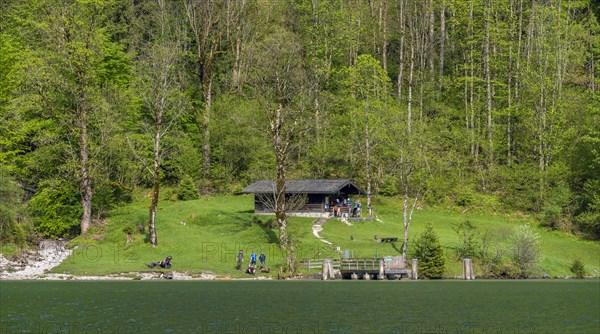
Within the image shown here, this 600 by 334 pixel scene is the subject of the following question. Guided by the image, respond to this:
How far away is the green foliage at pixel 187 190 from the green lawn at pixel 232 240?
3661 millimetres

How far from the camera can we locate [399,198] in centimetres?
8800

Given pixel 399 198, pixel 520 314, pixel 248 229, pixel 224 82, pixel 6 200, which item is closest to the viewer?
pixel 520 314

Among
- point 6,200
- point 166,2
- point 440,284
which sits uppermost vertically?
point 166,2

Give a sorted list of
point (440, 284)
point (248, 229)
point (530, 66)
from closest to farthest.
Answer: point (440, 284) < point (248, 229) < point (530, 66)

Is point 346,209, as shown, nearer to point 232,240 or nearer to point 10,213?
point 232,240

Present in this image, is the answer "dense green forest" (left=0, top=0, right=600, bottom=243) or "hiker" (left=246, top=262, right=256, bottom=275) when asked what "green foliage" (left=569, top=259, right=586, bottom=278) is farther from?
"hiker" (left=246, top=262, right=256, bottom=275)

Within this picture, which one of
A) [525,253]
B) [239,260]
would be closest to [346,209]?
[239,260]

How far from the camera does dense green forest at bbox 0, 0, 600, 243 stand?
72375 mm

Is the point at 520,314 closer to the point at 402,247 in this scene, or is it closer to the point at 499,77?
the point at 402,247

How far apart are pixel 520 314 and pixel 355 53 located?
65204mm

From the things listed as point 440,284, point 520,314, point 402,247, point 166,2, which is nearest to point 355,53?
point 166,2

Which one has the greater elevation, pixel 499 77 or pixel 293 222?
pixel 499 77

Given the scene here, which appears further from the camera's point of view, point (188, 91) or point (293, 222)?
point (188, 91)

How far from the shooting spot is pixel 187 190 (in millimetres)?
85125
